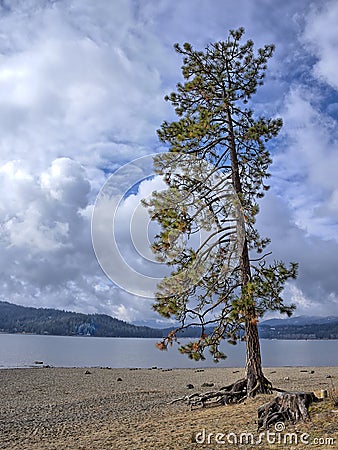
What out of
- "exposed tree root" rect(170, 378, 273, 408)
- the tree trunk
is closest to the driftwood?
the tree trunk

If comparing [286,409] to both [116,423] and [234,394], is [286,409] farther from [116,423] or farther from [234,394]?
[116,423]

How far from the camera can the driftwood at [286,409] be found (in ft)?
32.1

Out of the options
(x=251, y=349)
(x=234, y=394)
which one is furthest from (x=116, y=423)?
(x=251, y=349)

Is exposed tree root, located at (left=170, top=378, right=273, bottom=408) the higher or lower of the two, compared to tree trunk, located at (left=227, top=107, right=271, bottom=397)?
lower

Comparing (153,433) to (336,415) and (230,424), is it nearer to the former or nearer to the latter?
(230,424)

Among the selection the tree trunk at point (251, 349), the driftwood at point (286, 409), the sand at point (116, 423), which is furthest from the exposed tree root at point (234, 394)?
the driftwood at point (286, 409)

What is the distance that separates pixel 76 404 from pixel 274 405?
11416mm

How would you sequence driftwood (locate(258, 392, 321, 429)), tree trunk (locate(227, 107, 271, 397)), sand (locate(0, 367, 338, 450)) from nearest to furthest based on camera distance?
driftwood (locate(258, 392, 321, 429)) < sand (locate(0, 367, 338, 450)) < tree trunk (locate(227, 107, 271, 397))

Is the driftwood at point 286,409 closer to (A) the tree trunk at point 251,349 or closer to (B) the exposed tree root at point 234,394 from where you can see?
(A) the tree trunk at point 251,349

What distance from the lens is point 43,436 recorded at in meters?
12.1

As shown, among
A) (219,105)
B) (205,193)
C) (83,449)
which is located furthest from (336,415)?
(219,105)

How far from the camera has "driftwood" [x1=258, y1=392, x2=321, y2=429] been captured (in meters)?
9.77

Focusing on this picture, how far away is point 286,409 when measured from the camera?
999 centimetres

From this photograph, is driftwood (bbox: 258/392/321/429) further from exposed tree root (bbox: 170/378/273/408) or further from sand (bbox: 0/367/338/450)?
exposed tree root (bbox: 170/378/273/408)
